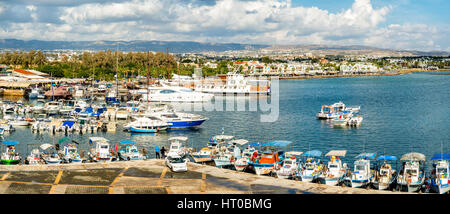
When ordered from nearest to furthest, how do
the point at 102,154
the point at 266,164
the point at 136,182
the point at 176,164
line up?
1. the point at 136,182
2. the point at 176,164
3. the point at 266,164
4. the point at 102,154

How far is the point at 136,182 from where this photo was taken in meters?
22.9

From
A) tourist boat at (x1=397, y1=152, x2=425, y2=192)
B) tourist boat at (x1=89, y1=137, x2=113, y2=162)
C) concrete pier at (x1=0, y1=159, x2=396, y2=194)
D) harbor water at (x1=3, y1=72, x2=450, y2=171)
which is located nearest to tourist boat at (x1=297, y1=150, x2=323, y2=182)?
concrete pier at (x1=0, y1=159, x2=396, y2=194)

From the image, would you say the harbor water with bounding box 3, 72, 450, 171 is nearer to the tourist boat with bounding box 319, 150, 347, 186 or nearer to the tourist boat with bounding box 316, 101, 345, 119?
the tourist boat with bounding box 316, 101, 345, 119

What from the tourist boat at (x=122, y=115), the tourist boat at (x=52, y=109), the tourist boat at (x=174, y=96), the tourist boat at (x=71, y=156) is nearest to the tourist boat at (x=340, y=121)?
the tourist boat at (x=122, y=115)

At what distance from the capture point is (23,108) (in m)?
61.2

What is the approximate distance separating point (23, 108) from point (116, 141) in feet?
83.5

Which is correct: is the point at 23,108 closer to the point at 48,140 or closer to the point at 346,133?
the point at 48,140

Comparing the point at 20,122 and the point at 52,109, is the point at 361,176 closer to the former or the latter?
the point at 20,122

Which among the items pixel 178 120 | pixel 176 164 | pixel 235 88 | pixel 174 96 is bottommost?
pixel 178 120

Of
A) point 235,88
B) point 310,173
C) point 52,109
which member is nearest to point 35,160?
point 310,173

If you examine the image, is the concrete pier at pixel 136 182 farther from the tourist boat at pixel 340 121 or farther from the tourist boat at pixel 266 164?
the tourist boat at pixel 340 121

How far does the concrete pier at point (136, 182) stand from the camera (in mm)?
21406

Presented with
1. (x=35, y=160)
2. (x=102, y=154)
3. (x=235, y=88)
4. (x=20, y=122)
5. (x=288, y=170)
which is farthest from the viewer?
(x=235, y=88)
